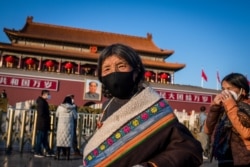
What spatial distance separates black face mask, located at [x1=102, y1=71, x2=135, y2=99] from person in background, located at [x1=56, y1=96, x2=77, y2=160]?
4.97 m

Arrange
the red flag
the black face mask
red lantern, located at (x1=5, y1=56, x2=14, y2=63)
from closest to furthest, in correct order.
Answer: the black face mask
red lantern, located at (x1=5, y1=56, x2=14, y2=63)
the red flag

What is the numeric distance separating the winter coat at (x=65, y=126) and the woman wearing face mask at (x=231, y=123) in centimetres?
431

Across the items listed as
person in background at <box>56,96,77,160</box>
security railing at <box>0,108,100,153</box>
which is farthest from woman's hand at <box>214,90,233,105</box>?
security railing at <box>0,108,100,153</box>

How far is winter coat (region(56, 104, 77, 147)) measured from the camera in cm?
609

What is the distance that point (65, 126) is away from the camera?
6.16m

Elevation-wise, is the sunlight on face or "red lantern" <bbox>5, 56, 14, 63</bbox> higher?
"red lantern" <bbox>5, 56, 14, 63</bbox>

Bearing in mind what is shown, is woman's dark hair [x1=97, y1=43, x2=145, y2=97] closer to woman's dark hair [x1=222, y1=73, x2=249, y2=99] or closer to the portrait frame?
woman's dark hair [x1=222, y1=73, x2=249, y2=99]

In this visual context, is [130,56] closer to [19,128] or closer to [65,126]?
[65,126]

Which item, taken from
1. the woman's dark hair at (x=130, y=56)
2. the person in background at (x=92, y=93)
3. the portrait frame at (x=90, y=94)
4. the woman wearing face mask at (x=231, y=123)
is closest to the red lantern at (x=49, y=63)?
the portrait frame at (x=90, y=94)

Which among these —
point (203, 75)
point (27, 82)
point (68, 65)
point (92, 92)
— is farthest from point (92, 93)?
point (203, 75)

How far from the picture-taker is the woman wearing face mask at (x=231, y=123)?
1.93 meters

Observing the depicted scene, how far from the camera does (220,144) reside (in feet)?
6.93

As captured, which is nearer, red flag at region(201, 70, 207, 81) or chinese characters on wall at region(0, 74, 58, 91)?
chinese characters on wall at region(0, 74, 58, 91)

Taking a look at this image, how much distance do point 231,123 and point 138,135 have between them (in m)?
1.04
